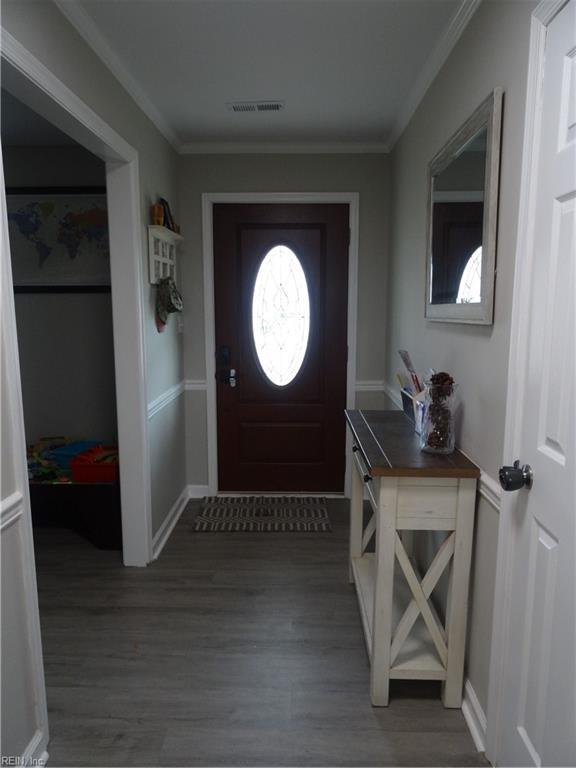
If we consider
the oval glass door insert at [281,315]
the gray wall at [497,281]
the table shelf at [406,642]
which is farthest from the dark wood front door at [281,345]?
the table shelf at [406,642]

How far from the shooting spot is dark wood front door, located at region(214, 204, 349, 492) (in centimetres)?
340

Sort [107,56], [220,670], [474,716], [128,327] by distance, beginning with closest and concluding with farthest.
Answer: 1. [474,716]
2. [220,670]
3. [107,56]
4. [128,327]

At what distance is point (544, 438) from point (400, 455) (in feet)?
1.88

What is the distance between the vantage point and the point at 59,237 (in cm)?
321

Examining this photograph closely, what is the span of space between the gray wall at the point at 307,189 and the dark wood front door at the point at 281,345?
13cm

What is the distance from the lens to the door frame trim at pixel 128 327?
235 cm

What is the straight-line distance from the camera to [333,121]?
2881 mm

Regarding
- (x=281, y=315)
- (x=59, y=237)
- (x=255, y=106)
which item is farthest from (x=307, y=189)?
(x=59, y=237)

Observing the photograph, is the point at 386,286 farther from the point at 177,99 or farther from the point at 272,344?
the point at 177,99

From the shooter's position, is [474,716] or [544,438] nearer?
[544,438]

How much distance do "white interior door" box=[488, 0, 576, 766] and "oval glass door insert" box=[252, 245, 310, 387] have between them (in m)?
2.22

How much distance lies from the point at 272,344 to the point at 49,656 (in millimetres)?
2250

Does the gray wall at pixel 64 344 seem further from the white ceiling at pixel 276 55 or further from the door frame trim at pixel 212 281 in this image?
the white ceiling at pixel 276 55

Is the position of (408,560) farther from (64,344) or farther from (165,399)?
(64,344)
